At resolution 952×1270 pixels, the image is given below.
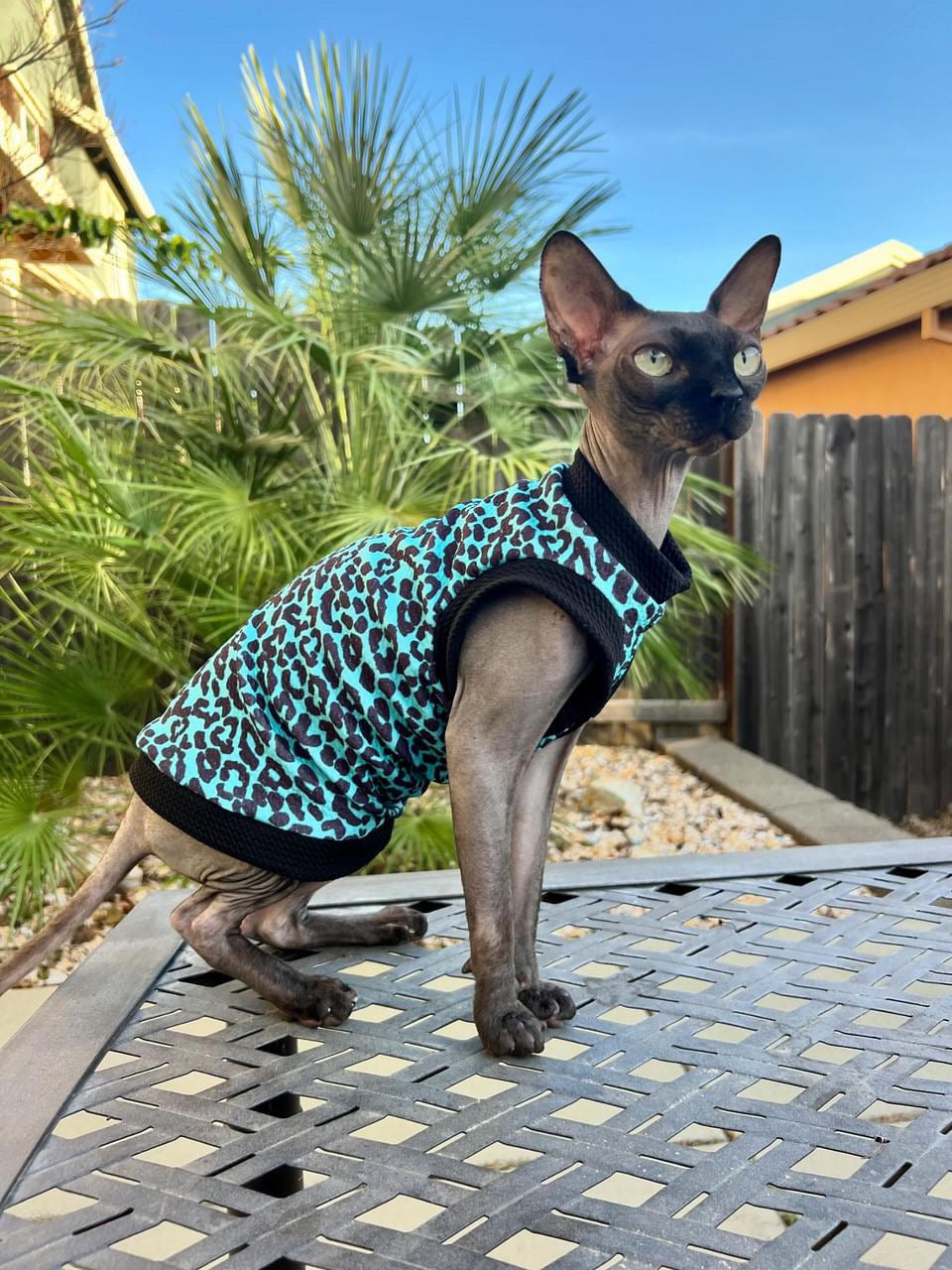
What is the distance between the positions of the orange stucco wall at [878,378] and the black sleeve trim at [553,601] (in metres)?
5.64

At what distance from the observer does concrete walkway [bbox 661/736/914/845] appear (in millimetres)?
3574

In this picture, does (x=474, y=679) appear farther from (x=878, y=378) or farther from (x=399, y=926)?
(x=878, y=378)

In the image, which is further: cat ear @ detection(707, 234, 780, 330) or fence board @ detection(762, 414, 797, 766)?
fence board @ detection(762, 414, 797, 766)

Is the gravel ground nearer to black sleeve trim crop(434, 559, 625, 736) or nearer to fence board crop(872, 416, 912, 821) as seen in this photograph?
fence board crop(872, 416, 912, 821)

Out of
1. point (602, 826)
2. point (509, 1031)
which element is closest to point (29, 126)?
point (602, 826)

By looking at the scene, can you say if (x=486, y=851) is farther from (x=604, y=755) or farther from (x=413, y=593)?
(x=604, y=755)

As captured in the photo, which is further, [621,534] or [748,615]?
[748,615]

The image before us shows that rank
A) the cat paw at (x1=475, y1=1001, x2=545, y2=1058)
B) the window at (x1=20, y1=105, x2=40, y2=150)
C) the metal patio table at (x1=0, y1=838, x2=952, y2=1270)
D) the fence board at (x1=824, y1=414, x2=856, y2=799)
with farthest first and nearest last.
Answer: the window at (x1=20, y1=105, x2=40, y2=150)
the fence board at (x1=824, y1=414, x2=856, y2=799)
the cat paw at (x1=475, y1=1001, x2=545, y2=1058)
the metal patio table at (x1=0, y1=838, x2=952, y2=1270)

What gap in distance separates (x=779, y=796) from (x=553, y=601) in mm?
3249

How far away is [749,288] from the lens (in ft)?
4.07

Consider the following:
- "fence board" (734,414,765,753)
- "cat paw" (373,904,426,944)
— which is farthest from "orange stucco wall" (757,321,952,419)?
"cat paw" (373,904,426,944)

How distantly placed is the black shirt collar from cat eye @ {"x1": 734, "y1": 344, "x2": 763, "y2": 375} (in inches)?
7.7

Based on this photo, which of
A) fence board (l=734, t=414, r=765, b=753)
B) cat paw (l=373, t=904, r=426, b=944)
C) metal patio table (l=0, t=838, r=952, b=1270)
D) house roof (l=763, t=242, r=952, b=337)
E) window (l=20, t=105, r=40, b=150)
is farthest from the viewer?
window (l=20, t=105, r=40, b=150)

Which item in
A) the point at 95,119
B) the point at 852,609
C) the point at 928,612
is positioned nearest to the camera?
the point at 852,609
